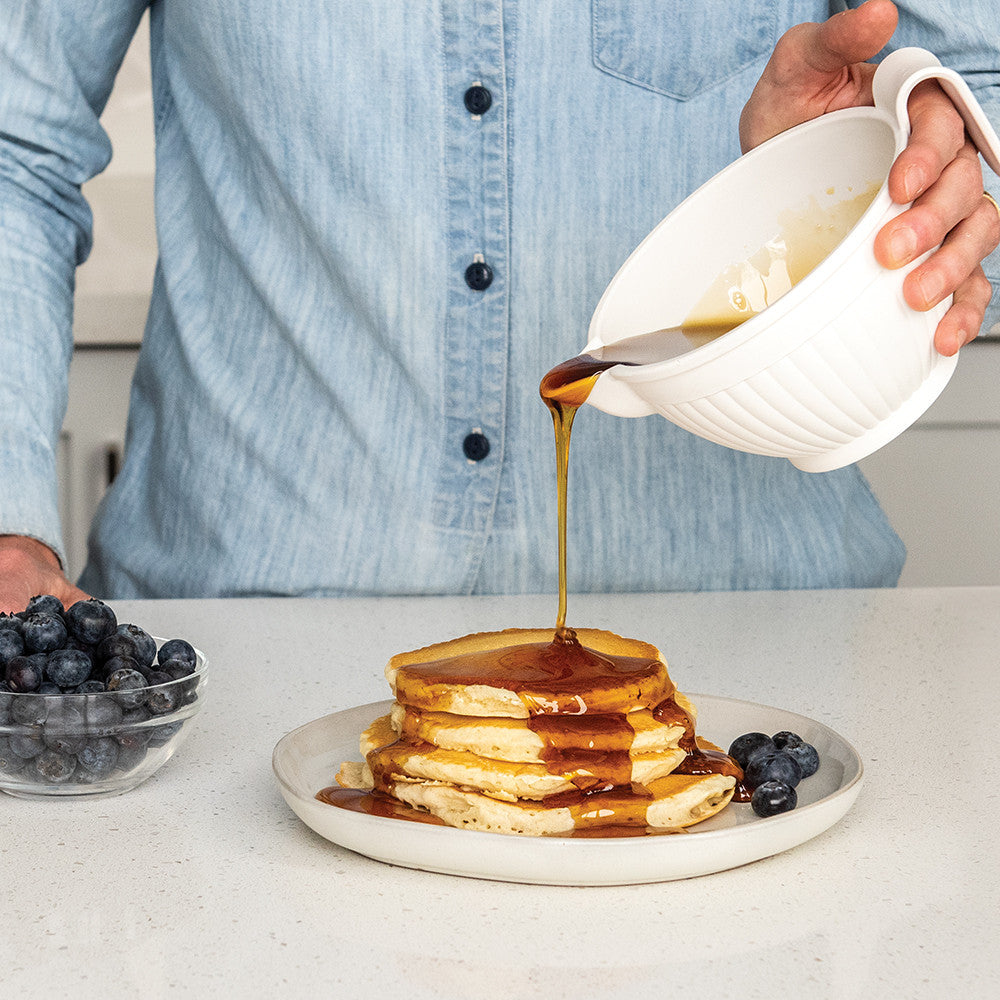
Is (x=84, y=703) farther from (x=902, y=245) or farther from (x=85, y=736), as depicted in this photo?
(x=902, y=245)

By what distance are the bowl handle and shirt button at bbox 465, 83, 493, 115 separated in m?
0.57

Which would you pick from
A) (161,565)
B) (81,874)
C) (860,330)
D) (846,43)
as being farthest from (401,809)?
(161,565)

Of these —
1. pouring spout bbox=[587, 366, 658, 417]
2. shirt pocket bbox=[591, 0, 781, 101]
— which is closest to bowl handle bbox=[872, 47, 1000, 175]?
pouring spout bbox=[587, 366, 658, 417]

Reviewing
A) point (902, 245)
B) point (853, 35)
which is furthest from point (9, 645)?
point (853, 35)

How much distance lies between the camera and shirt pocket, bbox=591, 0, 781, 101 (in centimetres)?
138

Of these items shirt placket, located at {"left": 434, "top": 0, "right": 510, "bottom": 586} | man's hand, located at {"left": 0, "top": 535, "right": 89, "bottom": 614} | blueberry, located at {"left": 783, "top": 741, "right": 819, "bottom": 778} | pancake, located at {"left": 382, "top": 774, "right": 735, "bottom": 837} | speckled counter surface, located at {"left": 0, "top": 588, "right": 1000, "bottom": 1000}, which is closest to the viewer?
speckled counter surface, located at {"left": 0, "top": 588, "right": 1000, "bottom": 1000}

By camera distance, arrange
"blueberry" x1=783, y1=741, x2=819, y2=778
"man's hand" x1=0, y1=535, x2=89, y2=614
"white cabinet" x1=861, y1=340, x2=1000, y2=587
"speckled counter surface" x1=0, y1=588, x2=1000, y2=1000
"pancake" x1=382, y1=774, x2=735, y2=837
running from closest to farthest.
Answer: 1. "speckled counter surface" x1=0, y1=588, x2=1000, y2=1000
2. "pancake" x1=382, y1=774, x2=735, y2=837
3. "blueberry" x1=783, y1=741, x2=819, y2=778
4. "man's hand" x1=0, y1=535, x2=89, y2=614
5. "white cabinet" x1=861, y1=340, x2=1000, y2=587

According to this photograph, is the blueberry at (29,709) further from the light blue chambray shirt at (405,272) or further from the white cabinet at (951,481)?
the white cabinet at (951,481)

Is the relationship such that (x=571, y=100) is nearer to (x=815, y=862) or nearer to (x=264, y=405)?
(x=264, y=405)

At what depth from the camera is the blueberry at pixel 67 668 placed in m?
0.77

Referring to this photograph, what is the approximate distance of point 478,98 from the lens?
1.37 metres

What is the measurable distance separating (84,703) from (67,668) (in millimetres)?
27

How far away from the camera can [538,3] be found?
53.6 inches

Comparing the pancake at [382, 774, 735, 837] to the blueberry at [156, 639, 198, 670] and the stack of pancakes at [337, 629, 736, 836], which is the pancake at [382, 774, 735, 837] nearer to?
the stack of pancakes at [337, 629, 736, 836]
